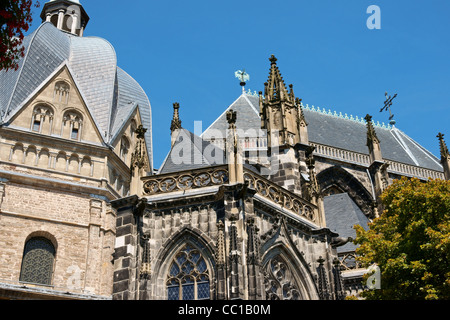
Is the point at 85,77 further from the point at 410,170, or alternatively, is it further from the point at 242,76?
the point at 410,170

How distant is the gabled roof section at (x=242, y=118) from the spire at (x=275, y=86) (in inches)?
230

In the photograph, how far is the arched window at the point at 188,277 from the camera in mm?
13922

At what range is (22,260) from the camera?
942 inches

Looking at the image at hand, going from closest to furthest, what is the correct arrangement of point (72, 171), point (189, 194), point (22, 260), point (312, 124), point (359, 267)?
point (189, 194)
point (359, 267)
point (22, 260)
point (72, 171)
point (312, 124)

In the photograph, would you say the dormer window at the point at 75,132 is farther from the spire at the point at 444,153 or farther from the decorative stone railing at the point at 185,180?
the spire at the point at 444,153

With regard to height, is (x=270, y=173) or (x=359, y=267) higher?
(x=270, y=173)

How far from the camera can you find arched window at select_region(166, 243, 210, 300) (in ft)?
45.7

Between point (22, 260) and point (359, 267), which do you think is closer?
point (359, 267)

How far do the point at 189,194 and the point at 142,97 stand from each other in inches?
734

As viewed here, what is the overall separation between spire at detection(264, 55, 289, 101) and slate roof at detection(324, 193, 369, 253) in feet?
13.9

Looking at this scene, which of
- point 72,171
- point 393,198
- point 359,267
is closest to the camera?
point 393,198

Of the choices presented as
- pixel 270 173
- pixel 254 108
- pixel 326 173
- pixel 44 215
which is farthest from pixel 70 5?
pixel 270 173

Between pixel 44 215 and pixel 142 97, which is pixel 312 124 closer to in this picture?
pixel 142 97

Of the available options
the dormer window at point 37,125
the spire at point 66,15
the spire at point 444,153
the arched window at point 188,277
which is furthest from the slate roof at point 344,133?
the arched window at point 188,277
